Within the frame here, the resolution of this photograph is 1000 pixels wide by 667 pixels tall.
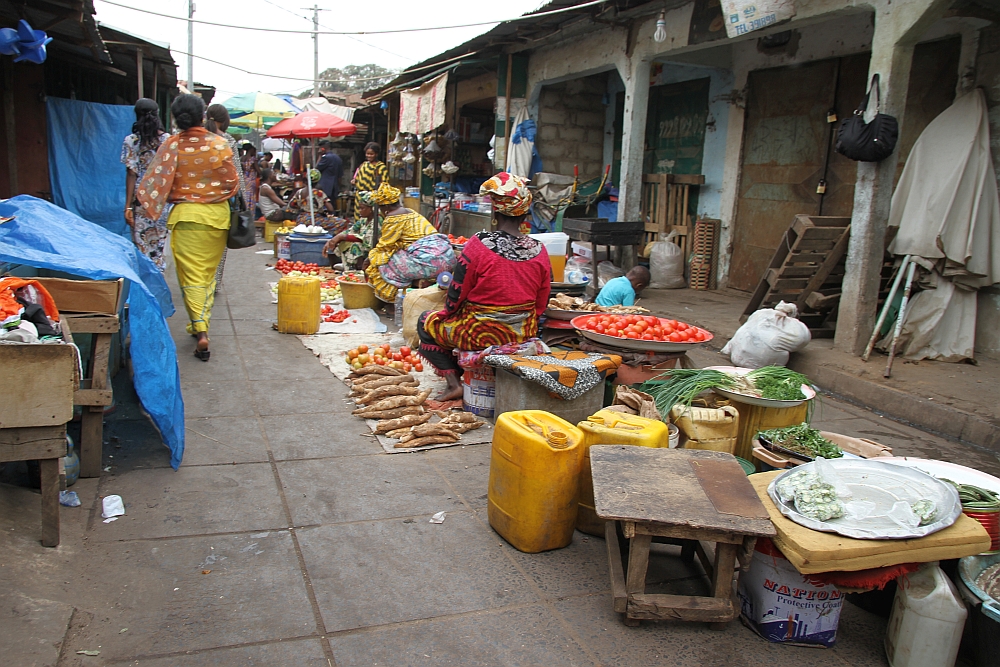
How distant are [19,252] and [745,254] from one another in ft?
27.8

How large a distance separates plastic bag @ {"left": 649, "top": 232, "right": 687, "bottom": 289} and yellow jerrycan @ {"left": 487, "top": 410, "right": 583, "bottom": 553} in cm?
730

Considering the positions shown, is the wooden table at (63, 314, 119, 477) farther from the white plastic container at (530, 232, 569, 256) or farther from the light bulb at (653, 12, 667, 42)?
the light bulb at (653, 12, 667, 42)

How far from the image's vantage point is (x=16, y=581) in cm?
272

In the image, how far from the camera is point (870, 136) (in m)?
5.89

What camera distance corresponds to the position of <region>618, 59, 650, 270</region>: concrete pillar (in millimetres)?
9500

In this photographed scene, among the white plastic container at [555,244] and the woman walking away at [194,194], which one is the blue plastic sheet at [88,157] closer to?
the woman walking away at [194,194]

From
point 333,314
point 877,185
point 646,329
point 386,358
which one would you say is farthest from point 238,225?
point 877,185

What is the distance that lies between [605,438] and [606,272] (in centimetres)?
688

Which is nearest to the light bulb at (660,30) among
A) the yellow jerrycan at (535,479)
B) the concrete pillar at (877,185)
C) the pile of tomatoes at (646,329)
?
the concrete pillar at (877,185)

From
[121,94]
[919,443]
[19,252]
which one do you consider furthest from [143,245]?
[121,94]

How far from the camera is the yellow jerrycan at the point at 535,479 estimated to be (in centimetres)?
320

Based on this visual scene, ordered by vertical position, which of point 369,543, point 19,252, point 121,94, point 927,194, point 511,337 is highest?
point 121,94

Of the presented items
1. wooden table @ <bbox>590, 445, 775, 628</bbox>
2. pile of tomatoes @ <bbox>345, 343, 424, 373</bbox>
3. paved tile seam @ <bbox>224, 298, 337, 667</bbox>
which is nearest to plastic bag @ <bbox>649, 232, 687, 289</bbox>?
pile of tomatoes @ <bbox>345, 343, 424, 373</bbox>

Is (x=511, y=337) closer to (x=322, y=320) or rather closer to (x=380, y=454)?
(x=380, y=454)
